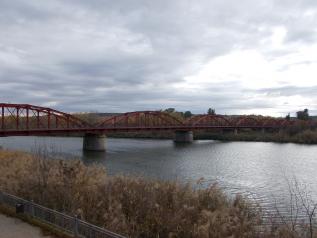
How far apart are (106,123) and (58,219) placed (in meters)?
71.6

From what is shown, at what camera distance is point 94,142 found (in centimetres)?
6366

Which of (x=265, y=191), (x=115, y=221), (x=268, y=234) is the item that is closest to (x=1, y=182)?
(x=115, y=221)

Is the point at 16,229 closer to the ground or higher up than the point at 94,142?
closer to the ground

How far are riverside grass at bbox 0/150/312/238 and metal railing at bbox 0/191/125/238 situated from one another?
528mm

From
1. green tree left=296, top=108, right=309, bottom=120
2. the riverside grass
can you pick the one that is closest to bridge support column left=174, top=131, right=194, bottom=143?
green tree left=296, top=108, right=309, bottom=120

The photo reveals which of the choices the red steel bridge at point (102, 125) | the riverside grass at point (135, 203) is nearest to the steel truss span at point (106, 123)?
the red steel bridge at point (102, 125)

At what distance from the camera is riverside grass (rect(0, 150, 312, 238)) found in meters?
10.2

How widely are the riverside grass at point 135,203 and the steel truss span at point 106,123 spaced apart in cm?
4241

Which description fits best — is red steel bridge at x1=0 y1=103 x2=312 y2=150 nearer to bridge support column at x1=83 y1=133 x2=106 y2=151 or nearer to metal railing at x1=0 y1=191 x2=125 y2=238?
bridge support column at x1=83 y1=133 x2=106 y2=151

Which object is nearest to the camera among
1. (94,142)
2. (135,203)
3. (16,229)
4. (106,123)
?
(16,229)

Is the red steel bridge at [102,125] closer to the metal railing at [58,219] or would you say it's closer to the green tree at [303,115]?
the green tree at [303,115]

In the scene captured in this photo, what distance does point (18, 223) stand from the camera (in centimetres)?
1077

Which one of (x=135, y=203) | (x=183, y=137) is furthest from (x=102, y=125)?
(x=135, y=203)

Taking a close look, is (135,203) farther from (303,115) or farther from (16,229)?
(303,115)
